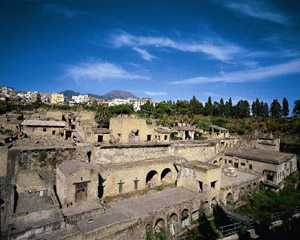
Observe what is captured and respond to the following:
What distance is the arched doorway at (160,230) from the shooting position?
15.1 m

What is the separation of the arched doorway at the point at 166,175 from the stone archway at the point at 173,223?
784 centimetres

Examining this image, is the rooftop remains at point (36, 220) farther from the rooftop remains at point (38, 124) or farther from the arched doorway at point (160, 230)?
the rooftop remains at point (38, 124)

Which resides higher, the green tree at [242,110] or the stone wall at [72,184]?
the green tree at [242,110]

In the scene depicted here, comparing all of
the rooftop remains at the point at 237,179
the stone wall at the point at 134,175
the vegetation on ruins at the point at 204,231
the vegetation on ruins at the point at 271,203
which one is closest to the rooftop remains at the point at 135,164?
the stone wall at the point at 134,175

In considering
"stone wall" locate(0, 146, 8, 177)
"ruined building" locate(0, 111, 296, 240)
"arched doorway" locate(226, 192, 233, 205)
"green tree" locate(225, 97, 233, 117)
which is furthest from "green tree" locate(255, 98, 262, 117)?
"stone wall" locate(0, 146, 8, 177)

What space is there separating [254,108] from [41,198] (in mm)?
63927

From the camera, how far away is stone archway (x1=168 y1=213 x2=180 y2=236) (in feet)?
53.6

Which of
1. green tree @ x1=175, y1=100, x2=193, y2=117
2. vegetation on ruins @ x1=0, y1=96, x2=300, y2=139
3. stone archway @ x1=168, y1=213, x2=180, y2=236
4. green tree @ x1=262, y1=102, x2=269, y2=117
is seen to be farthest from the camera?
green tree @ x1=175, y1=100, x2=193, y2=117

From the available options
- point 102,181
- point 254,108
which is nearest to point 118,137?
point 102,181

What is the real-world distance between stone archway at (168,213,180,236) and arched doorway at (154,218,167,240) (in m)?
0.81

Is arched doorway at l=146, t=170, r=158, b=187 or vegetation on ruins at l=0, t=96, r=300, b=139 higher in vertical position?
vegetation on ruins at l=0, t=96, r=300, b=139

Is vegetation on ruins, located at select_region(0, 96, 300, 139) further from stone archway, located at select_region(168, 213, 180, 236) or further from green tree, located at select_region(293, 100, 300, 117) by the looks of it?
stone archway, located at select_region(168, 213, 180, 236)

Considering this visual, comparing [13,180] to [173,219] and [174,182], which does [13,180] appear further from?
[174,182]

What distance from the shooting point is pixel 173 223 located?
1659 centimetres
